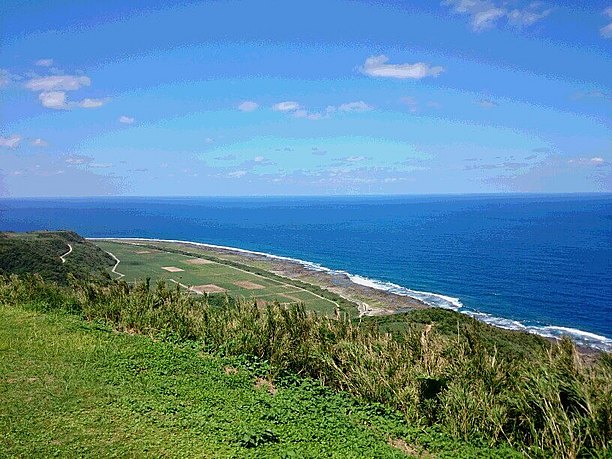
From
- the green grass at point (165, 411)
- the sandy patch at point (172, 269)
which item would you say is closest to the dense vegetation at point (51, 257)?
the sandy patch at point (172, 269)

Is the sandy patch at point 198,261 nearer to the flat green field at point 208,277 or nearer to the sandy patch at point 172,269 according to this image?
the flat green field at point 208,277

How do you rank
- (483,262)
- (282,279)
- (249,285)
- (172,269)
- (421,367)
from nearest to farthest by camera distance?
(421,367), (249,285), (282,279), (172,269), (483,262)

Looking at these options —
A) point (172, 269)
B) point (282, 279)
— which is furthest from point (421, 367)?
point (172, 269)

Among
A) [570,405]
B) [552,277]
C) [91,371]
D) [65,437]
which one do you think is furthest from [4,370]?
[552,277]

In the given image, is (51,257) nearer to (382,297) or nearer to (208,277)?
(208,277)

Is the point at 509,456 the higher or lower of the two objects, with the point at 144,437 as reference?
lower

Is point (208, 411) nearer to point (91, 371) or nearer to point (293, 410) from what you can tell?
point (293, 410)
